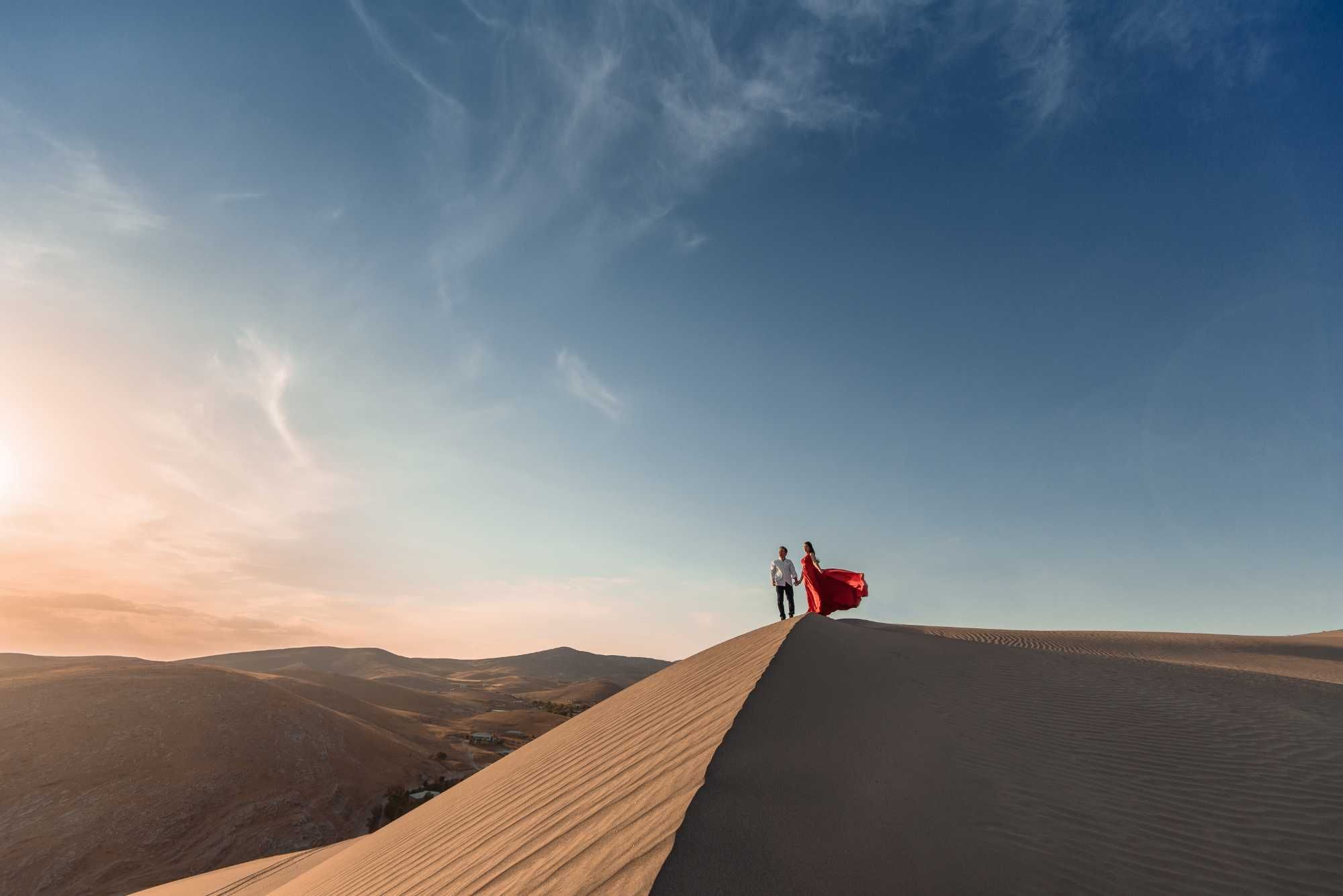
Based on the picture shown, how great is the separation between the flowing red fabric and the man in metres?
0.48

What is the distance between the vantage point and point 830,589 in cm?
1314

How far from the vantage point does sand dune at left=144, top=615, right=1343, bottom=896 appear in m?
2.76

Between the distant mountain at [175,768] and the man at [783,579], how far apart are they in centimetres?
1158

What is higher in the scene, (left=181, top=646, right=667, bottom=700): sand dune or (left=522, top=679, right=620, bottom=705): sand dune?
(left=181, top=646, right=667, bottom=700): sand dune

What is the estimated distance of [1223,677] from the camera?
9.70 meters

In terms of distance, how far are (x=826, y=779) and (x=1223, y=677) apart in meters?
9.87

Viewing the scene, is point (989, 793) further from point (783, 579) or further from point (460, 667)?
point (460, 667)

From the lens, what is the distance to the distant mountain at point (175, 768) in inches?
510

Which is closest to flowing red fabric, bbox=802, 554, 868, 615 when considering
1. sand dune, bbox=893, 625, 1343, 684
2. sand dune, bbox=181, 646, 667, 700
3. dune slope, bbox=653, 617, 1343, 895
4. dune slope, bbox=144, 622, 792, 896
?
sand dune, bbox=893, 625, 1343, 684

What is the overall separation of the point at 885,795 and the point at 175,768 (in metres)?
19.0

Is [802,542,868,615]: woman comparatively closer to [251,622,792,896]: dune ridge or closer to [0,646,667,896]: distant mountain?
[251,622,792,896]: dune ridge

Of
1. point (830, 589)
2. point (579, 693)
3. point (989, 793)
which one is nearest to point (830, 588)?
point (830, 589)

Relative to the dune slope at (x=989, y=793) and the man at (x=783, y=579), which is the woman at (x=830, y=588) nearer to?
the man at (x=783, y=579)

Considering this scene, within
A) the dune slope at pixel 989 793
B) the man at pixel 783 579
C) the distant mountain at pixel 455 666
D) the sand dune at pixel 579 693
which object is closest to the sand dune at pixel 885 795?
the dune slope at pixel 989 793
